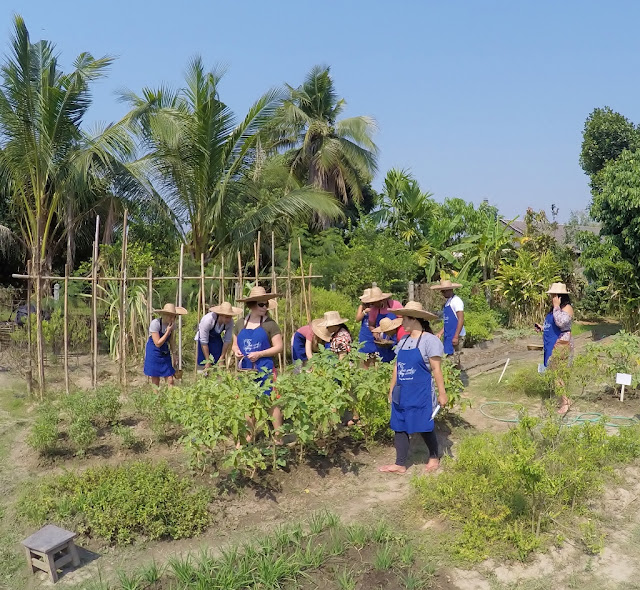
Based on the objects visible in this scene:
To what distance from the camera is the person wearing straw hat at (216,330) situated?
255 inches

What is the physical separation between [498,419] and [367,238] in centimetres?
937

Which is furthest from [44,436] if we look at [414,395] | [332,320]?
[414,395]

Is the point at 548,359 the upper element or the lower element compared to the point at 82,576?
upper

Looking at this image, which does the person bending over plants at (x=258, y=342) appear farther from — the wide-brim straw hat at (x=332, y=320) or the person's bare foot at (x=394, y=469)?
the person's bare foot at (x=394, y=469)

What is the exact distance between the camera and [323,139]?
17.9 meters

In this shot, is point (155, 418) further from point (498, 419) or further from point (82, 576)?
point (498, 419)

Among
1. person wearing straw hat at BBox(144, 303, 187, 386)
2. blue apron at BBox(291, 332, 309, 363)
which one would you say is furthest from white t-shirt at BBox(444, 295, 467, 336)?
person wearing straw hat at BBox(144, 303, 187, 386)

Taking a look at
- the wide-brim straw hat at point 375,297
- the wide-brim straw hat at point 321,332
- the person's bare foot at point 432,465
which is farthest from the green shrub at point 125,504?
the wide-brim straw hat at point 375,297

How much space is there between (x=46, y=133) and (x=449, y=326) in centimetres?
783

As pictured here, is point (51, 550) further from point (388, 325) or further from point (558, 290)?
point (558, 290)

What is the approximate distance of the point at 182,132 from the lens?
1233 cm

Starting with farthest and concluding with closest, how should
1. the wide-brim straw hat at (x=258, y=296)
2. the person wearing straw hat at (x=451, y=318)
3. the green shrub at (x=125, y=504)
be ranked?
the person wearing straw hat at (x=451, y=318) → the wide-brim straw hat at (x=258, y=296) → the green shrub at (x=125, y=504)

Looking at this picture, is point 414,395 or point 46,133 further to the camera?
point 46,133

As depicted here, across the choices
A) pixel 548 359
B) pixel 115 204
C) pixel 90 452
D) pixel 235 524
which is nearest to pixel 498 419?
pixel 548 359
